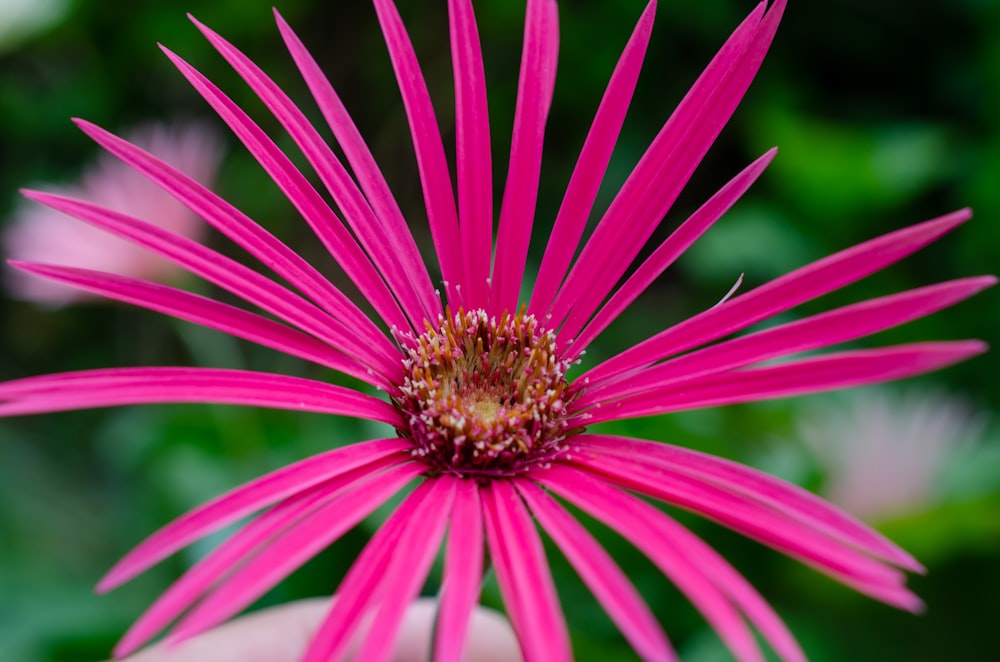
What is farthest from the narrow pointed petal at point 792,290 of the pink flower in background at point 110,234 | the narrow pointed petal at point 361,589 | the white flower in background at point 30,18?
the white flower in background at point 30,18

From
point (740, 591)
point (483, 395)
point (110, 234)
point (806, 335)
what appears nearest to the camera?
point (740, 591)

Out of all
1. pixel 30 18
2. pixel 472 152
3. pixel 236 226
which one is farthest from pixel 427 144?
pixel 30 18

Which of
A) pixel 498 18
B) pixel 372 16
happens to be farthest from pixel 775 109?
pixel 372 16

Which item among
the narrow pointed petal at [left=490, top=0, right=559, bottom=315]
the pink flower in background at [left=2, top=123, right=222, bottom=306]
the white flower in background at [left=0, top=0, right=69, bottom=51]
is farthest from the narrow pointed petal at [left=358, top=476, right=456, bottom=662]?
the white flower in background at [left=0, top=0, right=69, bottom=51]

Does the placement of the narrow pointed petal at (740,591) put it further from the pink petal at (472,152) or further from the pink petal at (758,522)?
the pink petal at (472,152)

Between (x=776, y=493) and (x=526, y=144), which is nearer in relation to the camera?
(x=776, y=493)

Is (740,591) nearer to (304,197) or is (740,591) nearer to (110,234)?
(304,197)

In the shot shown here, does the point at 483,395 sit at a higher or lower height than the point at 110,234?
lower
